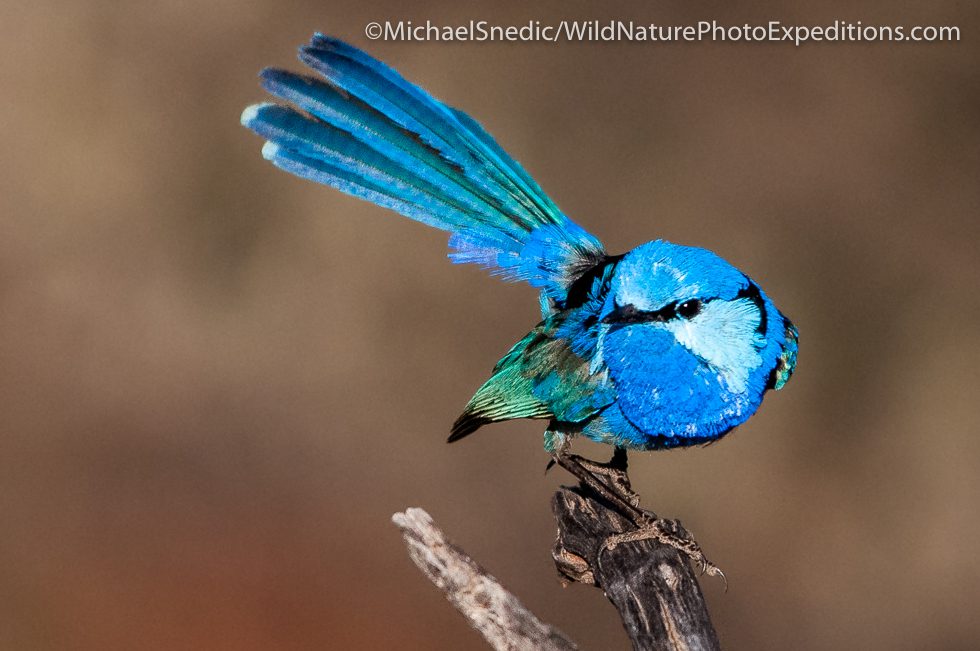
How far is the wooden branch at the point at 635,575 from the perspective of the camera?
2.26m

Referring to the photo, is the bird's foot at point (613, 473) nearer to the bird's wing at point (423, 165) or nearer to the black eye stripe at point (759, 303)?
the bird's wing at point (423, 165)

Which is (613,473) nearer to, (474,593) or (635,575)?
(635,575)

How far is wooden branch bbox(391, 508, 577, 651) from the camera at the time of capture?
2.25 metres

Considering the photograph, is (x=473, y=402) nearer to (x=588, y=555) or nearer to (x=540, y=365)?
(x=540, y=365)

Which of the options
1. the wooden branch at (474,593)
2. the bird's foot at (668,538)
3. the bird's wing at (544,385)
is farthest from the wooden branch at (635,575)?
the bird's wing at (544,385)

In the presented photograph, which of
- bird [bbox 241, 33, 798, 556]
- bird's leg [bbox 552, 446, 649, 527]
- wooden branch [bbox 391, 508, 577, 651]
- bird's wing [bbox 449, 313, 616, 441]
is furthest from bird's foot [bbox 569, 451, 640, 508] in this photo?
wooden branch [bbox 391, 508, 577, 651]

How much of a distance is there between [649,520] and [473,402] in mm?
536

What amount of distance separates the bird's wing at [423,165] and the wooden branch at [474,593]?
76cm

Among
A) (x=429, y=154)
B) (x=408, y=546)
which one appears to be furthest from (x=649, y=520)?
(x=429, y=154)

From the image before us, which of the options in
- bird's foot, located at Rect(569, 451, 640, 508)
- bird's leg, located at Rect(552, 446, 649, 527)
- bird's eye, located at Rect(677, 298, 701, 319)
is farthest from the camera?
bird's foot, located at Rect(569, 451, 640, 508)

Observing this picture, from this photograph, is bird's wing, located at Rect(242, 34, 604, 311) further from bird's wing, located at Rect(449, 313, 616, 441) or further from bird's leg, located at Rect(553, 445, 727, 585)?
bird's leg, located at Rect(553, 445, 727, 585)

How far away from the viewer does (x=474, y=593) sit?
7.57 feet

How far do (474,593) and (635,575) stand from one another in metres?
0.39

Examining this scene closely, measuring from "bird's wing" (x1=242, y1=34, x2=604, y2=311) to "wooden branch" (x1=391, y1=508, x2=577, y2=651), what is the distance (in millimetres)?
765
